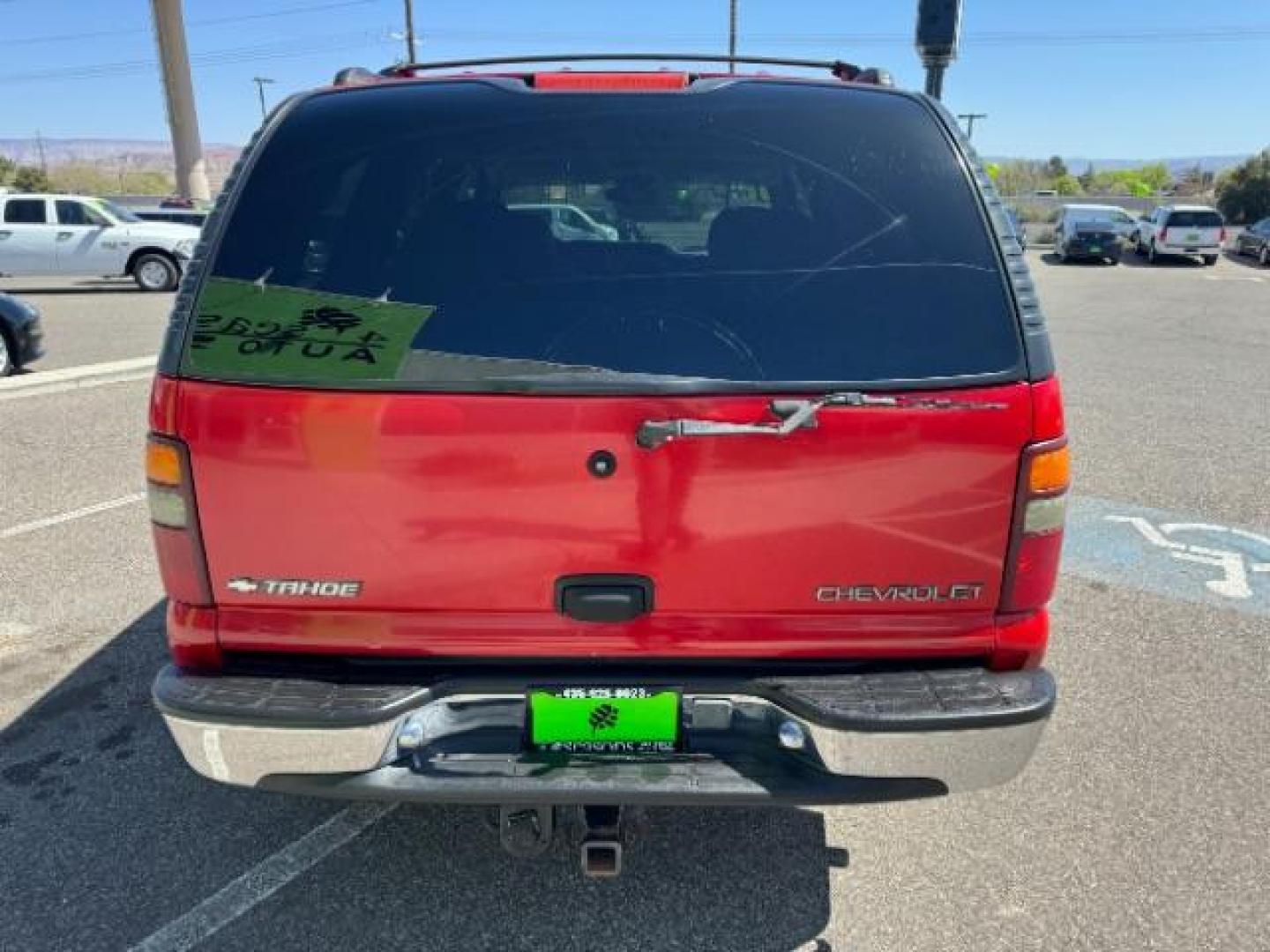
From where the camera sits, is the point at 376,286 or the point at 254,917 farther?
the point at 254,917

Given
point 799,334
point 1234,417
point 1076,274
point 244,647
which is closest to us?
point 799,334

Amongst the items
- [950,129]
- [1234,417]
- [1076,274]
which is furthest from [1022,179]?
[950,129]

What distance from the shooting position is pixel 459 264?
6.86ft

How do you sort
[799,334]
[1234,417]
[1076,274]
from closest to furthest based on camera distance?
[799,334] < [1234,417] < [1076,274]

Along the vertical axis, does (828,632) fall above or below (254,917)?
above

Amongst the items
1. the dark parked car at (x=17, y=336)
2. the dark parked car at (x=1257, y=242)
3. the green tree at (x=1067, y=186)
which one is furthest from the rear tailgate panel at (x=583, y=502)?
the green tree at (x=1067, y=186)

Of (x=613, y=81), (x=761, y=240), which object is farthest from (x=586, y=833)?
(x=613, y=81)

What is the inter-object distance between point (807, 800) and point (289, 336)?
4.95 ft

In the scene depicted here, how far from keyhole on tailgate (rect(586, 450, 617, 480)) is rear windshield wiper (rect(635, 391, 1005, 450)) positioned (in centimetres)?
7

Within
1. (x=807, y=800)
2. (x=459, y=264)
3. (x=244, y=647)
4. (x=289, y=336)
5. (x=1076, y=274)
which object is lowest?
(x=1076, y=274)

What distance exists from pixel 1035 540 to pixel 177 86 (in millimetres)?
36532

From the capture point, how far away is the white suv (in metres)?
16.1

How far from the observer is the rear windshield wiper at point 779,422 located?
6.18 ft

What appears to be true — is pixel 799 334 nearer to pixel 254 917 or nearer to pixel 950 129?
pixel 950 129
